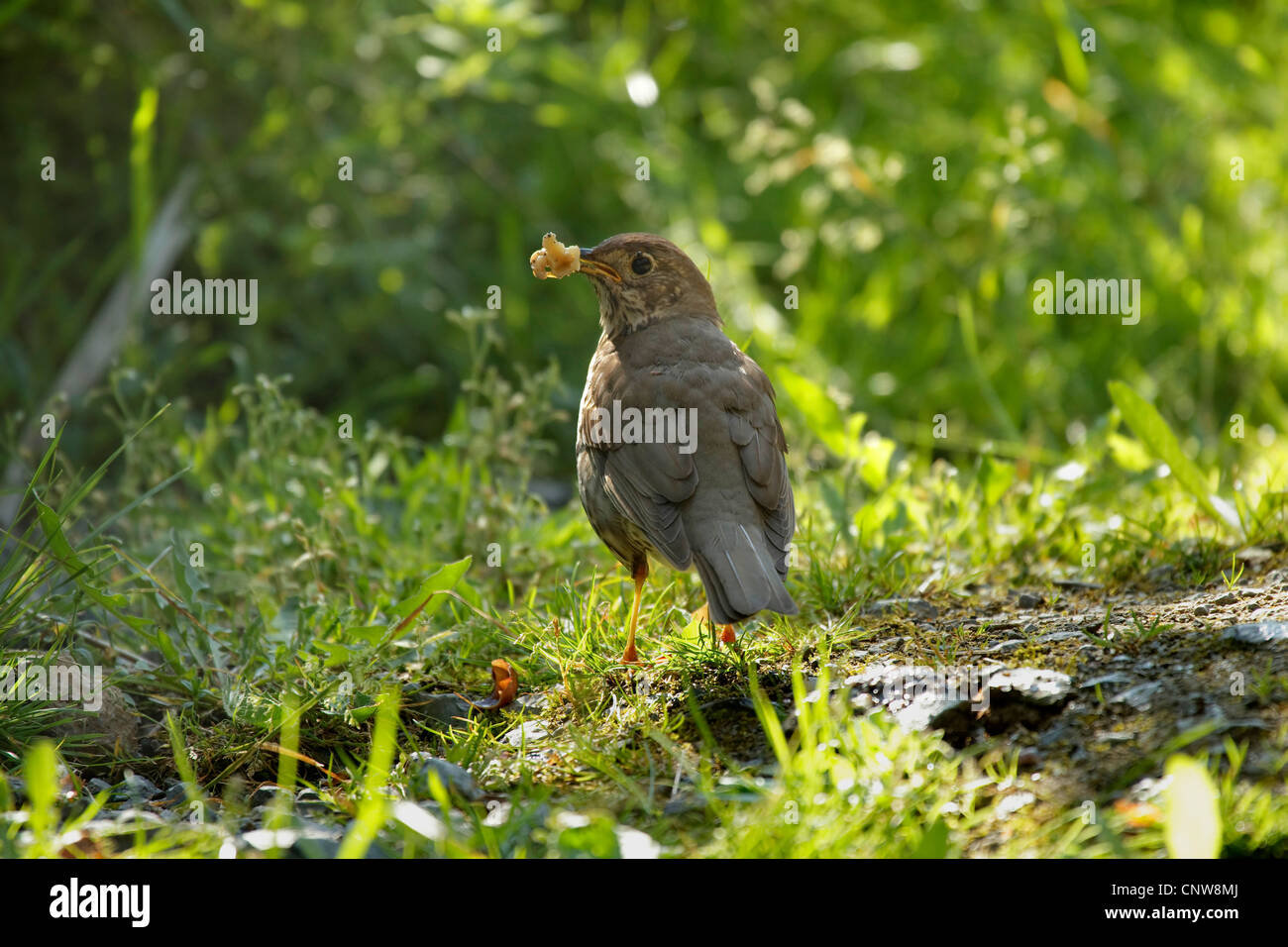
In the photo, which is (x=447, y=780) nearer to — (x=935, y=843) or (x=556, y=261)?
(x=935, y=843)

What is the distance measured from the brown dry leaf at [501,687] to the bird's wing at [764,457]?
2.62ft

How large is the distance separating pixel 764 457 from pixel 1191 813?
166 cm

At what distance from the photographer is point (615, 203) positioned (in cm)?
675

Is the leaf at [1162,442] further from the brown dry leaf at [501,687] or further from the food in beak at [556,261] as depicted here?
the brown dry leaf at [501,687]

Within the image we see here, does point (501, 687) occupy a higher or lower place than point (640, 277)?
lower

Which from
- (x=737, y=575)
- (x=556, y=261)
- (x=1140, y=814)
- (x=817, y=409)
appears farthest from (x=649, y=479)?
(x=1140, y=814)

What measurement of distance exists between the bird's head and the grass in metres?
0.40

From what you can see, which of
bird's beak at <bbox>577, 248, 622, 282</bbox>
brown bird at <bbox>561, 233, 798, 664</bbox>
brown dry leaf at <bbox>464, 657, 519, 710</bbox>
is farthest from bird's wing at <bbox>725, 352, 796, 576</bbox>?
brown dry leaf at <bbox>464, 657, 519, 710</bbox>

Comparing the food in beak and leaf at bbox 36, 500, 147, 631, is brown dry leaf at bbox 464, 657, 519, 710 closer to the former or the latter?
leaf at bbox 36, 500, 147, 631

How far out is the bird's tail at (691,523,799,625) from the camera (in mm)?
3104

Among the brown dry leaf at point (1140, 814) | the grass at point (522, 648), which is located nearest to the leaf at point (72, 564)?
the grass at point (522, 648)

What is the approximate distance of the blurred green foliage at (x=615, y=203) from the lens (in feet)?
19.1

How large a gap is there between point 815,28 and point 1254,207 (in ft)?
8.80
